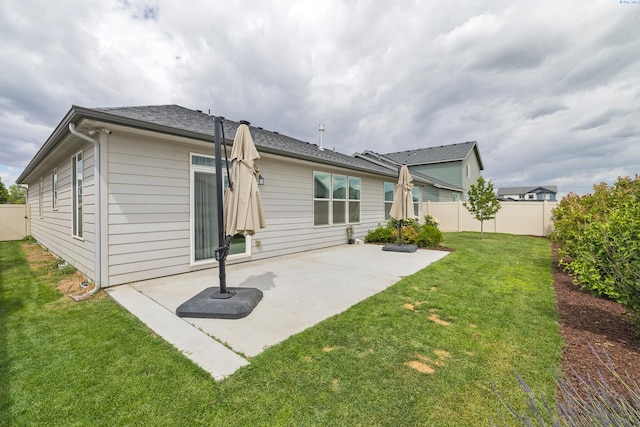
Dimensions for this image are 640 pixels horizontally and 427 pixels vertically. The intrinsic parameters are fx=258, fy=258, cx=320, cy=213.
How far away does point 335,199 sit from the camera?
9.29 metres

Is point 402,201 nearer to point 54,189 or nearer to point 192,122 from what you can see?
point 192,122

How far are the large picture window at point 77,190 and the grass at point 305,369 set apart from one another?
7.30ft

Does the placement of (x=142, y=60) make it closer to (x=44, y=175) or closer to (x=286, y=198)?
(x=44, y=175)

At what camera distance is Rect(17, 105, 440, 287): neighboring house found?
438 cm

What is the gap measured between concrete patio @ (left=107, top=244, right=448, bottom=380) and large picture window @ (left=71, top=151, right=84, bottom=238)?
97.0 inches

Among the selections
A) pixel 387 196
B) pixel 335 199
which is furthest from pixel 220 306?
pixel 387 196

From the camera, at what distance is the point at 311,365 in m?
2.29

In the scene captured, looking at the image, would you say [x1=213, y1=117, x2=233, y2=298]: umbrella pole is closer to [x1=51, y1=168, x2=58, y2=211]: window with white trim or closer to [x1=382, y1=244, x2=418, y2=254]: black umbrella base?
[x1=382, y1=244, x2=418, y2=254]: black umbrella base

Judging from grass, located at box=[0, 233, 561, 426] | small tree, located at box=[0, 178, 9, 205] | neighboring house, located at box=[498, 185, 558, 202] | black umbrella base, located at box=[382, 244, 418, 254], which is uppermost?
neighboring house, located at box=[498, 185, 558, 202]

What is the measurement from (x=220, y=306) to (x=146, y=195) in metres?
2.85

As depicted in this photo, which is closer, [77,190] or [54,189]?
[77,190]

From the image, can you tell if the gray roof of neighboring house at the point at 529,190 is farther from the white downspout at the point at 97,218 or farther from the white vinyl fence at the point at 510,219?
the white downspout at the point at 97,218

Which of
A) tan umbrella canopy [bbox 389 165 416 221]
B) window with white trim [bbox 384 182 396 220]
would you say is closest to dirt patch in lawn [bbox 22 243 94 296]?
tan umbrella canopy [bbox 389 165 416 221]

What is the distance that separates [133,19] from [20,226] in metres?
12.8
